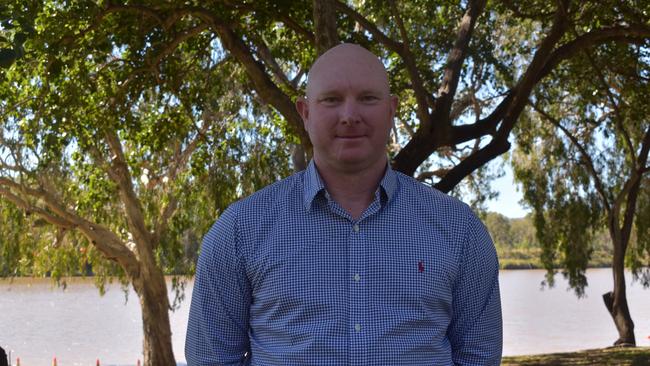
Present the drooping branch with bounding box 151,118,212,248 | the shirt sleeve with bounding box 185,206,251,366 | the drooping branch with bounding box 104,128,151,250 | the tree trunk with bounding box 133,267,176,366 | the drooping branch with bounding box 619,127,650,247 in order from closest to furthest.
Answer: the shirt sleeve with bounding box 185,206,251,366
the drooping branch with bounding box 619,127,650,247
the drooping branch with bounding box 151,118,212,248
the drooping branch with bounding box 104,128,151,250
the tree trunk with bounding box 133,267,176,366

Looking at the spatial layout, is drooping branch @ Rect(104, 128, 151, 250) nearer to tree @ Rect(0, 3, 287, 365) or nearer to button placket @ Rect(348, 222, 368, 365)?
tree @ Rect(0, 3, 287, 365)

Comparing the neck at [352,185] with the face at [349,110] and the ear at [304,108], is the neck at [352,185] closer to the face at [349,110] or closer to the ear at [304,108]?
the face at [349,110]

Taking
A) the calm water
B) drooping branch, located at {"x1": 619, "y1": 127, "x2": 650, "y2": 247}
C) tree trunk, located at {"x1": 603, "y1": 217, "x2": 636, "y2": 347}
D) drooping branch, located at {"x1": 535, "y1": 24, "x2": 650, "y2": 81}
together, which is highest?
drooping branch, located at {"x1": 535, "y1": 24, "x2": 650, "y2": 81}

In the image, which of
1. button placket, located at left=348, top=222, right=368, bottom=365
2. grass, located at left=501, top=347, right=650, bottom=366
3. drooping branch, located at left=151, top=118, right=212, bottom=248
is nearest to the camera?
button placket, located at left=348, top=222, right=368, bottom=365

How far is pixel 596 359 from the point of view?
13539mm

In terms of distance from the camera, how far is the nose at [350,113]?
2.16 m

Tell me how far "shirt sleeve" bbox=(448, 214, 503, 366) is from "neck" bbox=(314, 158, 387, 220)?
0.84 feet

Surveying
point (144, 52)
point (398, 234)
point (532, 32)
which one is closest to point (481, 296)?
point (398, 234)

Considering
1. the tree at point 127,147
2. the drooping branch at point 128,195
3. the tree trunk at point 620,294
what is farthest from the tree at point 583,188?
the drooping branch at point 128,195

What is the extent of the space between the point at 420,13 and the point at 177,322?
24.7m

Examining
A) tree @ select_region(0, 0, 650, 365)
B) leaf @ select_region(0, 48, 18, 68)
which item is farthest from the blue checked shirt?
tree @ select_region(0, 0, 650, 365)

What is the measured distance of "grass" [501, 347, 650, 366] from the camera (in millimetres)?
12701

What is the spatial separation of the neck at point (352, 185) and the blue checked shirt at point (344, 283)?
0.09 feet

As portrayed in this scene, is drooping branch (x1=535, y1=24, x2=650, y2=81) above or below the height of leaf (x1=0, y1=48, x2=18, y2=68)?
above
